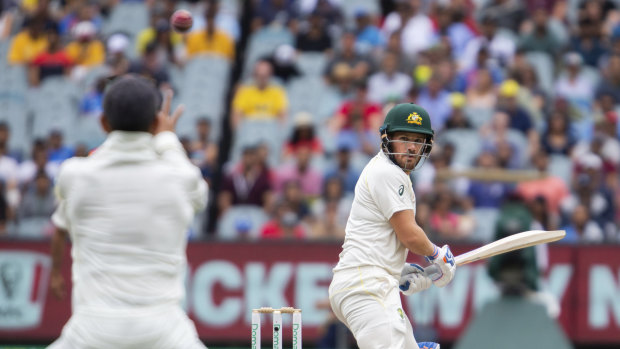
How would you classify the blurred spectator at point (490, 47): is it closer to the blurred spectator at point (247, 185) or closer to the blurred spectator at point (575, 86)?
the blurred spectator at point (575, 86)

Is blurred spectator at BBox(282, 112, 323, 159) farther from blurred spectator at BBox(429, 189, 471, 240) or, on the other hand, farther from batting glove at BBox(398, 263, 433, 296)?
batting glove at BBox(398, 263, 433, 296)

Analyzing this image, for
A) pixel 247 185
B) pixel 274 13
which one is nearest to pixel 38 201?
pixel 247 185

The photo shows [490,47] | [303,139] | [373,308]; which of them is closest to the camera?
[373,308]

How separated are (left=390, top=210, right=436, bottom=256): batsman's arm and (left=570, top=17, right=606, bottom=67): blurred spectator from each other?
11.3 m

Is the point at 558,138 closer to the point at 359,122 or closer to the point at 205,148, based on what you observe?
the point at 359,122

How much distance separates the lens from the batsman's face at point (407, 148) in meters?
6.64

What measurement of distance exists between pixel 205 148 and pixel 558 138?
4.90m

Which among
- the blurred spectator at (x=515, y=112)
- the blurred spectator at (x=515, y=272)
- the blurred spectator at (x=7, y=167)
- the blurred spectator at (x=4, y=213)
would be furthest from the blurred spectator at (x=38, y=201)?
the blurred spectator at (x=515, y=272)

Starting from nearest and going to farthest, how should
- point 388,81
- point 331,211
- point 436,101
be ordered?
point 331,211
point 436,101
point 388,81

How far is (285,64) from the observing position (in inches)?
642

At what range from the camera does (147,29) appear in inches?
688

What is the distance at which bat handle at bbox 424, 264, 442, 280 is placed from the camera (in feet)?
22.1

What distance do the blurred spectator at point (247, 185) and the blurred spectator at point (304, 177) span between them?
19cm

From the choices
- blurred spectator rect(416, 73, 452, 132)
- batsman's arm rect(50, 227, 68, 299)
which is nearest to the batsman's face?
batsman's arm rect(50, 227, 68, 299)
